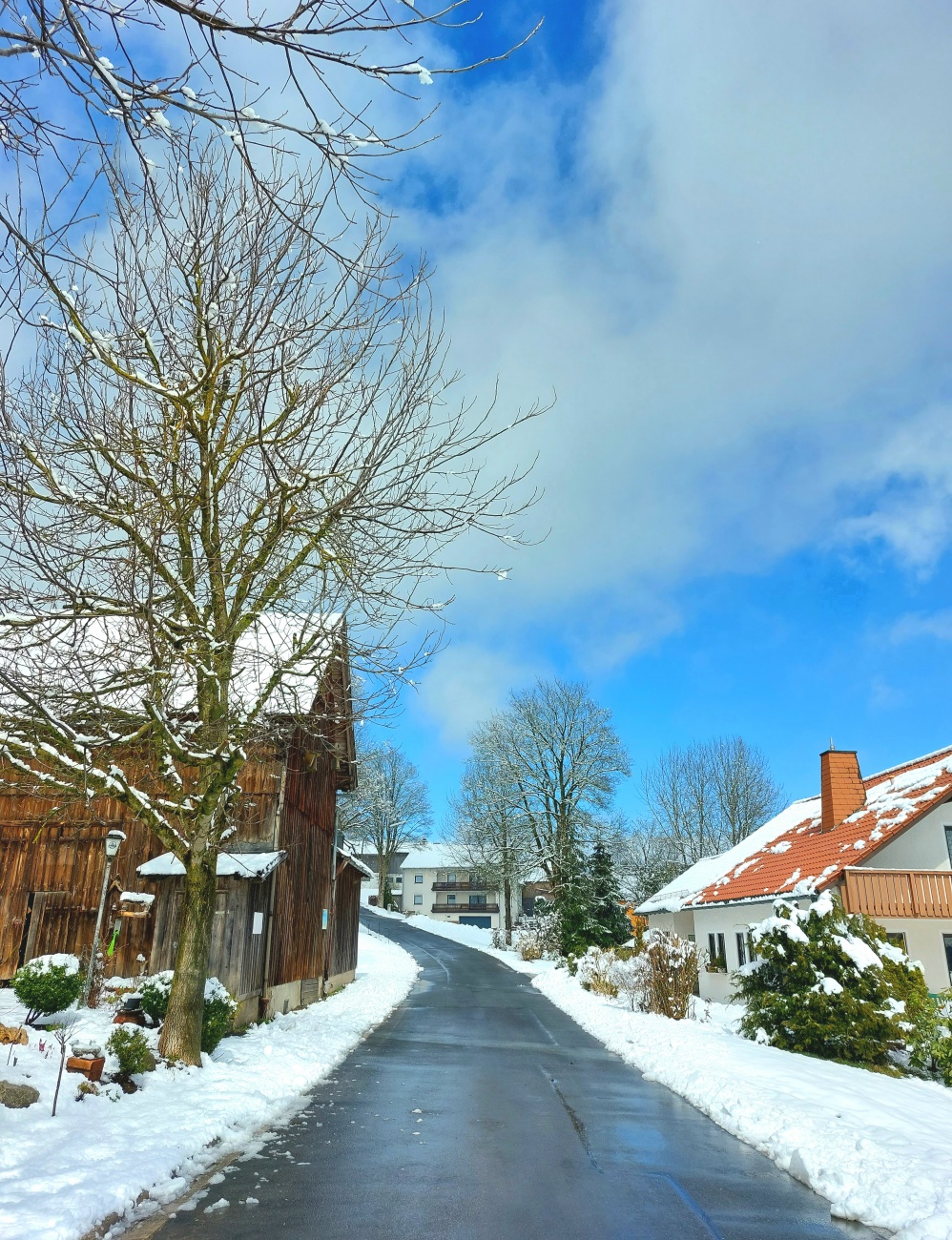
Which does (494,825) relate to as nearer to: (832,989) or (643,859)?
(643,859)

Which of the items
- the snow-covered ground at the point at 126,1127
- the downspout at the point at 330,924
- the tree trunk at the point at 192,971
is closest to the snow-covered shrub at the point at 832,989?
the snow-covered ground at the point at 126,1127

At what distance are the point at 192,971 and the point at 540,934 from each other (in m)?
35.8

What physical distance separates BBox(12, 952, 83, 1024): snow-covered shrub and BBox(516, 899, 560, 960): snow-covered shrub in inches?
1244

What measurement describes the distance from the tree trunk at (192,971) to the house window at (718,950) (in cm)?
1908

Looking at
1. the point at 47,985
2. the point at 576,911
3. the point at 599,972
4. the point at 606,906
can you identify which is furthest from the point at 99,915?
the point at 606,906

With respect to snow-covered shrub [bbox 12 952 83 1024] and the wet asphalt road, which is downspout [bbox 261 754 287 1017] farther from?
snow-covered shrub [bbox 12 952 83 1024]

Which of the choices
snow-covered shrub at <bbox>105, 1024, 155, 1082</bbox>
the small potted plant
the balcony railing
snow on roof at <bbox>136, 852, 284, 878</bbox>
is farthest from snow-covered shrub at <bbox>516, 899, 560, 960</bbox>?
the balcony railing

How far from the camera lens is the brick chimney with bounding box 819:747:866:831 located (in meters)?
24.9

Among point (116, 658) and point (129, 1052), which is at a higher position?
point (116, 658)

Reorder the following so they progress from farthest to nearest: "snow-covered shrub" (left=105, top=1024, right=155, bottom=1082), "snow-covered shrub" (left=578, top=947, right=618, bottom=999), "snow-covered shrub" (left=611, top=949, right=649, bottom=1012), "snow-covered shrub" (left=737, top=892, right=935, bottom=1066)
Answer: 1. "snow-covered shrub" (left=578, top=947, right=618, bottom=999)
2. "snow-covered shrub" (left=611, top=949, right=649, bottom=1012)
3. "snow-covered shrub" (left=737, top=892, right=935, bottom=1066)
4. "snow-covered shrub" (left=105, top=1024, right=155, bottom=1082)

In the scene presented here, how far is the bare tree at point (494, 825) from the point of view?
→ 44.1 meters

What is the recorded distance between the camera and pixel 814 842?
2462 cm

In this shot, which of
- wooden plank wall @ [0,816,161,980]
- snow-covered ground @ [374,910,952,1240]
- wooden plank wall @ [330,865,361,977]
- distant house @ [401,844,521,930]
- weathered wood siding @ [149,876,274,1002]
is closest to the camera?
snow-covered ground @ [374,910,952,1240]

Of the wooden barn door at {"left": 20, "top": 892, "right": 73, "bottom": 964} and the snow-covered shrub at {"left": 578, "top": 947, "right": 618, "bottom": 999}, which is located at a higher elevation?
the wooden barn door at {"left": 20, "top": 892, "right": 73, "bottom": 964}
